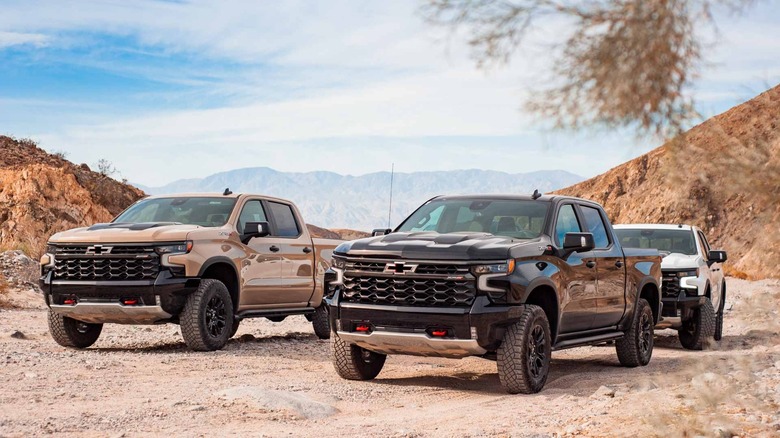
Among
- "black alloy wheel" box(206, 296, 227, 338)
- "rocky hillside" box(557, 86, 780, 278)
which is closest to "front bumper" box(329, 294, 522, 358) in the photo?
"rocky hillside" box(557, 86, 780, 278)

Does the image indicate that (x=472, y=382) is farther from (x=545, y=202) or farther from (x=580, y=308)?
(x=545, y=202)

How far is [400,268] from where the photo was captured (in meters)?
9.71

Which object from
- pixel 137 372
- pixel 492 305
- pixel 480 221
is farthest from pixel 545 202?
pixel 137 372

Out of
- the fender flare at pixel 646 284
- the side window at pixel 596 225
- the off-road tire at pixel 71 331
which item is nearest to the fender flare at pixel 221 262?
the off-road tire at pixel 71 331

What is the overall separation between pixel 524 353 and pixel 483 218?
5.92ft

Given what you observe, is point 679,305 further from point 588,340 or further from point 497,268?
point 497,268

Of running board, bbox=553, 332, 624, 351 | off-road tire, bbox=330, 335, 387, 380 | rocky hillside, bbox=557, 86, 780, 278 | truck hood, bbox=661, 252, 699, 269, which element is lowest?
off-road tire, bbox=330, 335, 387, 380

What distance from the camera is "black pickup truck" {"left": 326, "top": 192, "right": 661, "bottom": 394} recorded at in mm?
9500

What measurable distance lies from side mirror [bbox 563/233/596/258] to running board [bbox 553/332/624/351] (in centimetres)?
103

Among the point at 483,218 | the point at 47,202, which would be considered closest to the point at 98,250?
the point at 483,218

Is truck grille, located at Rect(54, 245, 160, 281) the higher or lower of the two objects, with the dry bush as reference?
higher

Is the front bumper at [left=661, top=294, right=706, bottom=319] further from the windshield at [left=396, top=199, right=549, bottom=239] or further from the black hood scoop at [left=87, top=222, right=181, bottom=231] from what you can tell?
the black hood scoop at [left=87, top=222, right=181, bottom=231]

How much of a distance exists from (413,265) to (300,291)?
5.63 m

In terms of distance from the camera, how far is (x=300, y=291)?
15.0 metres
